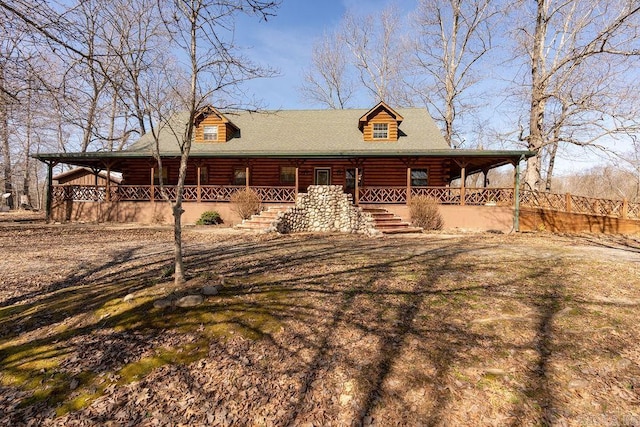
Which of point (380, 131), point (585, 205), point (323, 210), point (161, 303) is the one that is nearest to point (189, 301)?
point (161, 303)

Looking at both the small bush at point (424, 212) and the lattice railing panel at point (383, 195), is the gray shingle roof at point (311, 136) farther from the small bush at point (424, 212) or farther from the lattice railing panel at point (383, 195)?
the small bush at point (424, 212)

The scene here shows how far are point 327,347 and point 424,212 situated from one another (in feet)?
40.3

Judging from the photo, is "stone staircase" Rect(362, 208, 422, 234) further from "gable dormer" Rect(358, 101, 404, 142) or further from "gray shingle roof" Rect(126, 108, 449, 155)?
"gable dormer" Rect(358, 101, 404, 142)

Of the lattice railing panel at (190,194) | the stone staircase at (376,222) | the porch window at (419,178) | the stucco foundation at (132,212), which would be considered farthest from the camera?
the porch window at (419,178)

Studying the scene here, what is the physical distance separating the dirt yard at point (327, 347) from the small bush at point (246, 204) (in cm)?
887

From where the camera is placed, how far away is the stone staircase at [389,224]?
13.3 meters

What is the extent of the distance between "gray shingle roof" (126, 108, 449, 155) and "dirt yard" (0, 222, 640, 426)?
37.6ft

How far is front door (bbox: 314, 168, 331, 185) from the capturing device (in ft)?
64.1

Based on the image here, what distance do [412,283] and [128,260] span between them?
6.61 m

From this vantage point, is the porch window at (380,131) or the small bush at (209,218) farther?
the porch window at (380,131)

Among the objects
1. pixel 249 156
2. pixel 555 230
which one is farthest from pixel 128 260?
pixel 555 230


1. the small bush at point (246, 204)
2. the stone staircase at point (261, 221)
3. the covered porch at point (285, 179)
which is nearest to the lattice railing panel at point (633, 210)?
the covered porch at point (285, 179)

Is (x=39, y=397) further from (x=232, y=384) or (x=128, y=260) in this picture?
(x=128, y=260)

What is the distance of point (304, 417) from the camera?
2699mm
